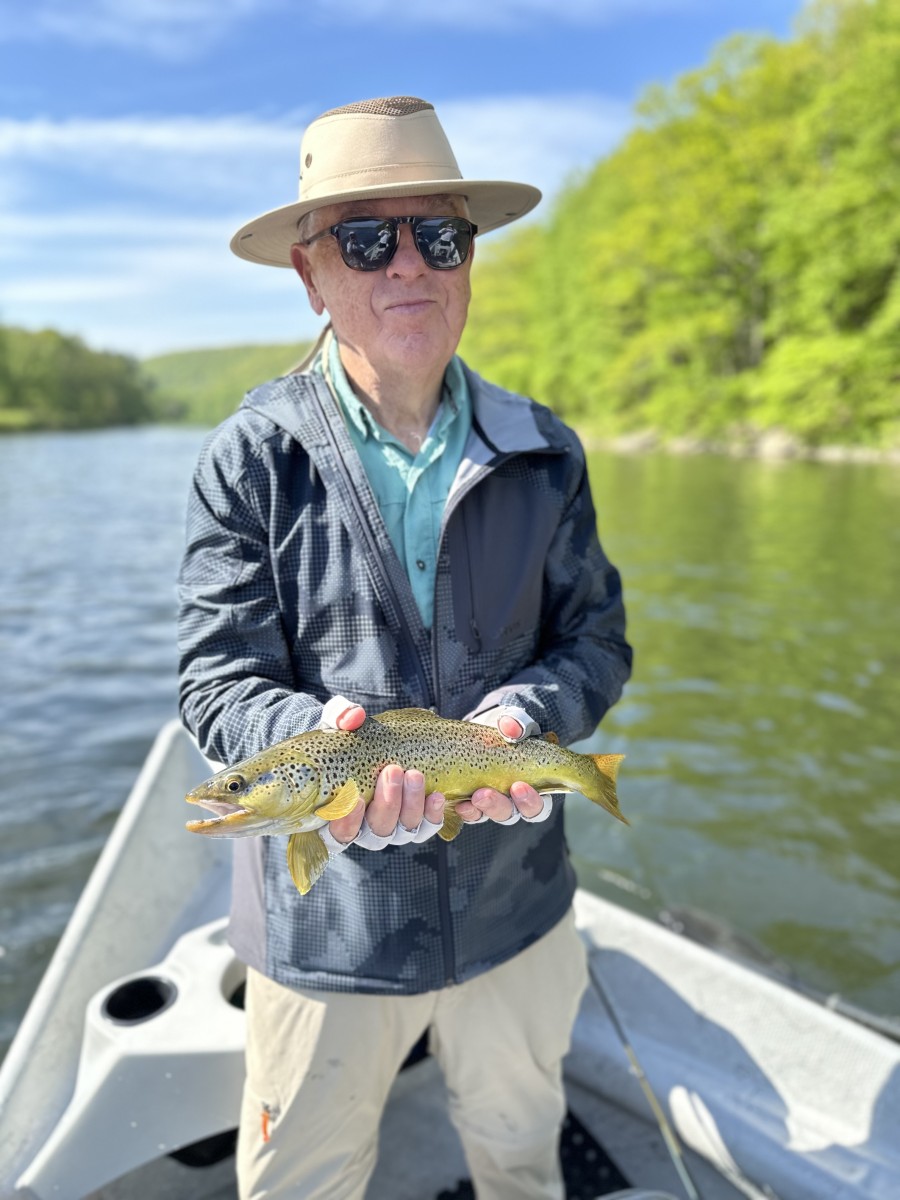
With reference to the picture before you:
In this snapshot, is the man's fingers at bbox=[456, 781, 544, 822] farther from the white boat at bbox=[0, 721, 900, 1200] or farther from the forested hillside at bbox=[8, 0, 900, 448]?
the forested hillside at bbox=[8, 0, 900, 448]

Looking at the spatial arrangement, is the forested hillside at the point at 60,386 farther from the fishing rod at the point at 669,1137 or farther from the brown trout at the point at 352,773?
the brown trout at the point at 352,773

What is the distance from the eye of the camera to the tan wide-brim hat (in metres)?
2.42

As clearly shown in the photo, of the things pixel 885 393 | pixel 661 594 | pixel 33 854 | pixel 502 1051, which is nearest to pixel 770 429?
pixel 885 393

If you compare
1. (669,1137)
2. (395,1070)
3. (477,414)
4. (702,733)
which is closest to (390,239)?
(477,414)

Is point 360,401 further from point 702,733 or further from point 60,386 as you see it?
point 60,386

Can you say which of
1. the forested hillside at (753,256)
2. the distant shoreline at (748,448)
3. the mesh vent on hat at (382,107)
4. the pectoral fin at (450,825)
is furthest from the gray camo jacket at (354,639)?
the forested hillside at (753,256)

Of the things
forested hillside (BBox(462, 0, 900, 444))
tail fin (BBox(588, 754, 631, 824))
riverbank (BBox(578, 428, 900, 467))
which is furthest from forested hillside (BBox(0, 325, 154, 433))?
tail fin (BBox(588, 754, 631, 824))

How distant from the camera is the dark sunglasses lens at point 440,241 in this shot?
97.5 inches

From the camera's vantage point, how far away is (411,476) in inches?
103

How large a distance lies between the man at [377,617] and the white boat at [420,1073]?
638mm

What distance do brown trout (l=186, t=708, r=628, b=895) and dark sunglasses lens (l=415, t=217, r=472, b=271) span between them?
1.21 m

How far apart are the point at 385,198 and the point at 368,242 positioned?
153mm

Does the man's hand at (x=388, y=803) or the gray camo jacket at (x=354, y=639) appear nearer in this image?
the man's hand at (x=388, y=803)

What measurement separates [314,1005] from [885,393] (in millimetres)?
38110
